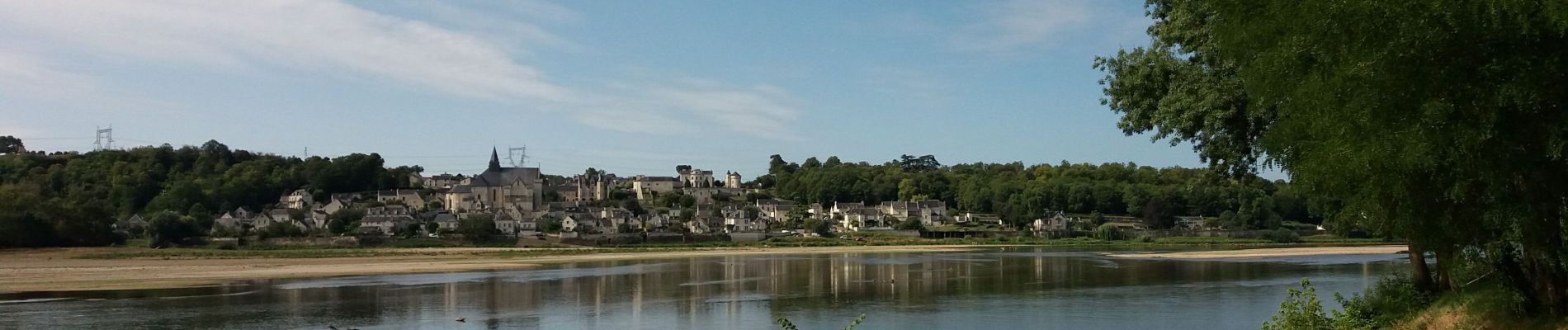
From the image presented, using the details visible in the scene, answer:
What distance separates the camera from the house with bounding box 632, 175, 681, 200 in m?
174

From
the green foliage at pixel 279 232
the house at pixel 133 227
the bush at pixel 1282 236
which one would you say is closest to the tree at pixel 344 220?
the green foliage at pixel 279 232

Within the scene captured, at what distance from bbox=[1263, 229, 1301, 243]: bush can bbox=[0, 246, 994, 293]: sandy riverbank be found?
160 ft

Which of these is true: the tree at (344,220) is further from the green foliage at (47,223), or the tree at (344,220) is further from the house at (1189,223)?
the house at (1189,223)

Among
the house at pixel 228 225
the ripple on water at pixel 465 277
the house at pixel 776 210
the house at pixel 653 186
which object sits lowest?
the ripple on water at pixel 465 277

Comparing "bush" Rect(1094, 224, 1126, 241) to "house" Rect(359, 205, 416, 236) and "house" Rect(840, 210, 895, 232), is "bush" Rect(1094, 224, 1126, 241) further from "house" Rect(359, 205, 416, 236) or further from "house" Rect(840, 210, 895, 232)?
"house" Rect(359, 205, 416, 236)

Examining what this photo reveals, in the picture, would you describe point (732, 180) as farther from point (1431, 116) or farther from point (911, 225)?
point (1431, 116)

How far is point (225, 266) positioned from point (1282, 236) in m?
82.7

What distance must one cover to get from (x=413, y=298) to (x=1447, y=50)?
97.6ft

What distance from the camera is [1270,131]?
48.0 feet

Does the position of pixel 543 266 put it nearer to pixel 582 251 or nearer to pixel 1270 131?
Result: pixel 582 251

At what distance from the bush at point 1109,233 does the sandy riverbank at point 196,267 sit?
140ft

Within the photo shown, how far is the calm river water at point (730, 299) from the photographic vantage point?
26812 millimetres

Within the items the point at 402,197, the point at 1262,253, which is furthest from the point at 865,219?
the point at 1262,253

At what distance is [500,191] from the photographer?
5832 inches
